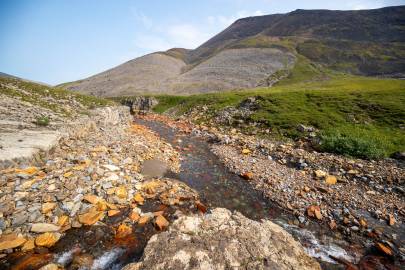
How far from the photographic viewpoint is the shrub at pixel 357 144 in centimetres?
1889

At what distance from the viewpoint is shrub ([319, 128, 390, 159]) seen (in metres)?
18.9

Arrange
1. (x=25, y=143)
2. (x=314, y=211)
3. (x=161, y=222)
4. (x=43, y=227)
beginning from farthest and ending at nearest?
(x=25, y=143) → (x=314, y=211) → (x=161, y=222) → (x=43, y=227)

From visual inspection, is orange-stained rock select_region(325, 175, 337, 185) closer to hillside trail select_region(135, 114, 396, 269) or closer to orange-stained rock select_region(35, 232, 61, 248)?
hillside trail select_region(135, 114, 396, 269)

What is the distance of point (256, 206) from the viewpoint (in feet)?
42.4

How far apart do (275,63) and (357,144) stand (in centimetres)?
7693

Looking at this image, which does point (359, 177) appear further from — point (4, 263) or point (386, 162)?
point (4, 263)

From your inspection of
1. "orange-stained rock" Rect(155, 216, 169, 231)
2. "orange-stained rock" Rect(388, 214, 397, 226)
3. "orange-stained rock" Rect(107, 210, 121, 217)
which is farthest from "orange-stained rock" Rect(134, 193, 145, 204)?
"orange-stained rock" Rect(388, 214, 397, 226)

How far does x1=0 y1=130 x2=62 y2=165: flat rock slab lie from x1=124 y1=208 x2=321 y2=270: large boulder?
949cm

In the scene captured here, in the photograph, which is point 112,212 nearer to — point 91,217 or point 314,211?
point 91,217

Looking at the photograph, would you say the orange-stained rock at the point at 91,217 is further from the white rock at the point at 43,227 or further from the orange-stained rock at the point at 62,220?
the white rock at the point at 43,227

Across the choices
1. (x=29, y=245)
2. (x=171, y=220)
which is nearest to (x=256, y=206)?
(x=171, y=220)

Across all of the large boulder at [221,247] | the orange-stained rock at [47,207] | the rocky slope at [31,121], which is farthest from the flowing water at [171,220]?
the rocky slope at [31,121]

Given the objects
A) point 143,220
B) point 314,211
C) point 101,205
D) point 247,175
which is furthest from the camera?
point 247,175

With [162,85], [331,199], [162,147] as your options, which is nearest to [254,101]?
[162,147]
